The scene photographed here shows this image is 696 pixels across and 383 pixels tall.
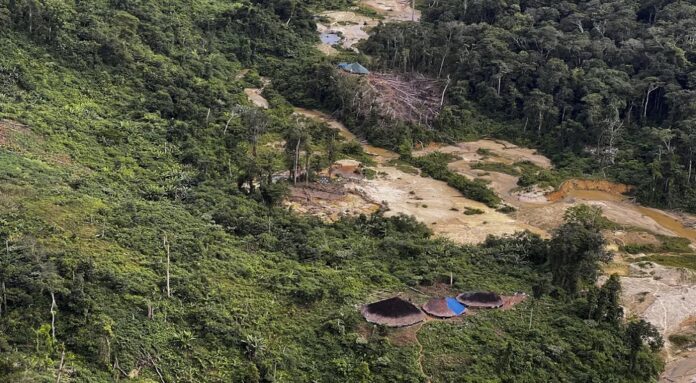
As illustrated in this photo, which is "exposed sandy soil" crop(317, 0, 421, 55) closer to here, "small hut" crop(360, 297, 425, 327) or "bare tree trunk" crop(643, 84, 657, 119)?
"bare tree trunk" crop(643, 84, 657, 119)

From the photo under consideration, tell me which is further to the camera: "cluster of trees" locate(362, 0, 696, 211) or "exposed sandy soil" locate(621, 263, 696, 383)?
"cluster of trees" locate(362, 0, 696, 211)

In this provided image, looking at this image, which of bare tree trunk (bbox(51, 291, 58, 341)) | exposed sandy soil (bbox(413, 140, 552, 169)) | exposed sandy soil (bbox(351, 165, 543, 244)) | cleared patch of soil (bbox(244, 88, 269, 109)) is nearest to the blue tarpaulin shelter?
cleared patch of soil (bbox(244, 88, 269, 109))

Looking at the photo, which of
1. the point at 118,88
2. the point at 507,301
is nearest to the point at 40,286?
the point at 507,301

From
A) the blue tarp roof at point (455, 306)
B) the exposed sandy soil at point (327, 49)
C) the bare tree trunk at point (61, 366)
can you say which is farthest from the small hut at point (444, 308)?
the exposed sandy soil at point (327, 49)

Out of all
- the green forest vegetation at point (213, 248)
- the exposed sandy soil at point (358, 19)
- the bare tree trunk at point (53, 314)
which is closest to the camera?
the bare tree trunk at point (53, 314)

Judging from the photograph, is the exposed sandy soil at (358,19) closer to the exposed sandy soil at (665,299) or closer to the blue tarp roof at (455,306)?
the exposed sandy soil at (665,299)
